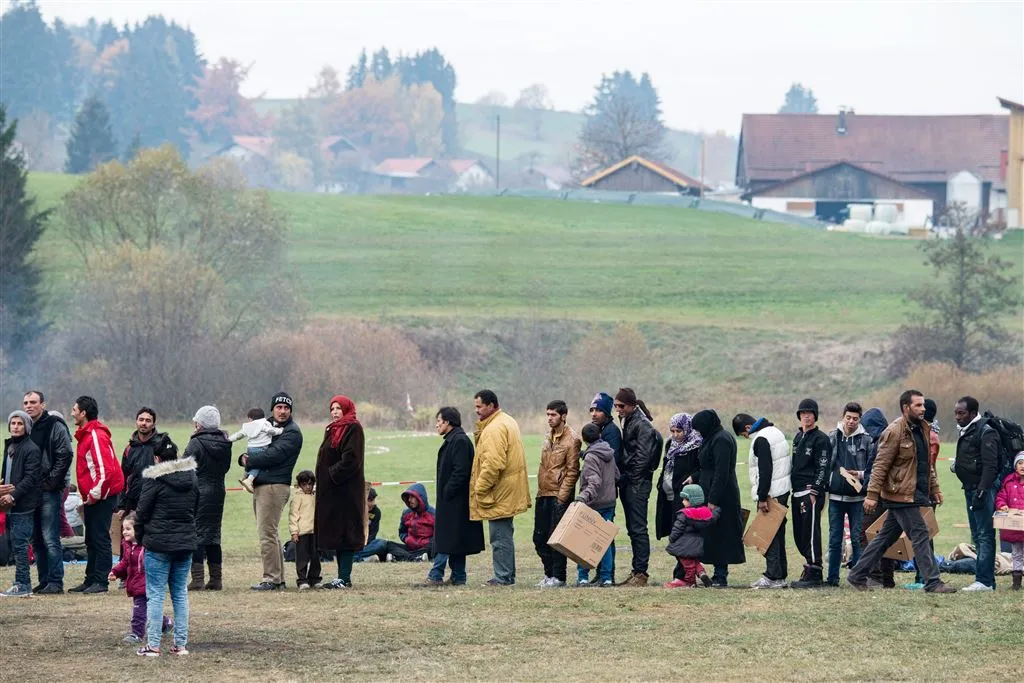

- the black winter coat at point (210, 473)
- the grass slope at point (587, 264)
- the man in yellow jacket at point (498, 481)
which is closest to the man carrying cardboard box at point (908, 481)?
the man in yellow jacket at point (498, 481)

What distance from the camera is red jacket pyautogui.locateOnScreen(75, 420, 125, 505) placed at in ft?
49.3

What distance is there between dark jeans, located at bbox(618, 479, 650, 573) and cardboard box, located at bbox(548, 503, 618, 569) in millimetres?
545

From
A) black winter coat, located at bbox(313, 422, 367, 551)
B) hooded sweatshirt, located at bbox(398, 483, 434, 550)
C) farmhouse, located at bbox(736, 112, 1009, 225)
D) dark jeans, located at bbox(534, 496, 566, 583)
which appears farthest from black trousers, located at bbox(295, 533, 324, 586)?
farmhouse, located at bbox(736, 112, 1009, 225)

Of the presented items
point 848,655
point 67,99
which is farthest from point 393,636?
point 67,99

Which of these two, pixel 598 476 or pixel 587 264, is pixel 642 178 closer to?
pixel 587 264

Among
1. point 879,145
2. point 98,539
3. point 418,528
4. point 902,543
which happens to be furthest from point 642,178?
point 98,539

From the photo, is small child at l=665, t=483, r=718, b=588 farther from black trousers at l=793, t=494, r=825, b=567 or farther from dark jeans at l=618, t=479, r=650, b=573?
black trousers at l=793, t=494, r=825, b=567

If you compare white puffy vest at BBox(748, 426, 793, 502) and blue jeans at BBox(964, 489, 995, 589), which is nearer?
blue jeans at BBox(964, 489, 995, 589)

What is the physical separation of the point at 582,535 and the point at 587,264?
6316 cm

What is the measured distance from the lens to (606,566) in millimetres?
15758

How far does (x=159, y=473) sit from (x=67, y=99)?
176270 mm

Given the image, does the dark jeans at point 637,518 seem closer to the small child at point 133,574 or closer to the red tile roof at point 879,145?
the small child at point 133,574

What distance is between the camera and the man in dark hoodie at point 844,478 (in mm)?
Answer: 15242

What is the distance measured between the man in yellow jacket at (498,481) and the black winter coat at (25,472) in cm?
381
